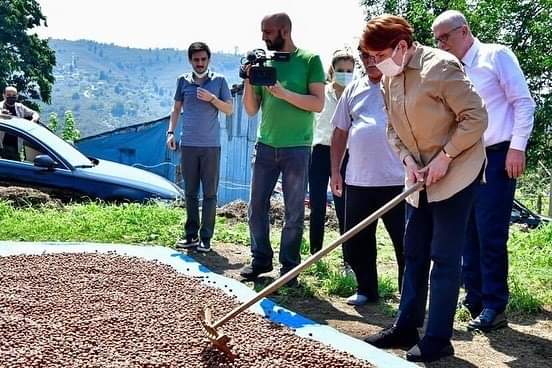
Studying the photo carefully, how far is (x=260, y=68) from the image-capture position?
447cm

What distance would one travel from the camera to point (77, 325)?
3.47 m

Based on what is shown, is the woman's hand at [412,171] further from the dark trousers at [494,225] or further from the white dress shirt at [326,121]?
the white dress shirt at [326,121]

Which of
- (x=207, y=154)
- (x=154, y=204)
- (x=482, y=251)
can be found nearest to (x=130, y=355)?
(x=482, y=251)

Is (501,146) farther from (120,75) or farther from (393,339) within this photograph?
(120,75)

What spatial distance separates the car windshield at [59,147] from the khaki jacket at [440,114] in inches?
209

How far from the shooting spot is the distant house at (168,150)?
12.9m

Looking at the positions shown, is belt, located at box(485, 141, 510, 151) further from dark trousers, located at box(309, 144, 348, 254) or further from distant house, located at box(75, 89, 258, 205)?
distant house, located at box(75, 89, 258, 205)

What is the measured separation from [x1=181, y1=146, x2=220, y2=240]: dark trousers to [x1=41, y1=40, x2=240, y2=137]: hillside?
366ft

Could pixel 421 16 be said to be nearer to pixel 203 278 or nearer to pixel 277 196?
pixel 277 196

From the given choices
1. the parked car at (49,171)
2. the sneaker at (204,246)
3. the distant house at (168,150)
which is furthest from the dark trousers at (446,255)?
the distant house at (168,150)

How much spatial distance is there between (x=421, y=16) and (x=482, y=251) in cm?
1345

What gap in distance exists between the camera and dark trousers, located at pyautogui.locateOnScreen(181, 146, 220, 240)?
5754 millimetres

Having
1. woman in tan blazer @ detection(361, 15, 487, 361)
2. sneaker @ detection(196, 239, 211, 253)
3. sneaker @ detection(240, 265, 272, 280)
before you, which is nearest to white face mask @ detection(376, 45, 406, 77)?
woman in tan blazer @ detection(361, 15, 487, 361)

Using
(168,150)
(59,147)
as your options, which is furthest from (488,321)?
(168,150)
